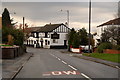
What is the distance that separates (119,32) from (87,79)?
3534 centimetres

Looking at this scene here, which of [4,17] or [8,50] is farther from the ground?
[4,17]

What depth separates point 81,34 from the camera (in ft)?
212

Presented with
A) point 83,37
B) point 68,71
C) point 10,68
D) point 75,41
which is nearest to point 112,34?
point 75,41

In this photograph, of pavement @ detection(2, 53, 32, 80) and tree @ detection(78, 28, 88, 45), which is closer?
pavement @ detection(2, 53, 32, 80)

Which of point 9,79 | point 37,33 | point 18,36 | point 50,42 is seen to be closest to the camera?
point 9,79

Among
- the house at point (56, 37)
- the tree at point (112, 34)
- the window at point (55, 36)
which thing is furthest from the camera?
the house at point (56, 37)

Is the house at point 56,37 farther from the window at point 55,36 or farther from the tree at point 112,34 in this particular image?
the tree at point 112,34

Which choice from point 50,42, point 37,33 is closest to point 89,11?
point 50,42

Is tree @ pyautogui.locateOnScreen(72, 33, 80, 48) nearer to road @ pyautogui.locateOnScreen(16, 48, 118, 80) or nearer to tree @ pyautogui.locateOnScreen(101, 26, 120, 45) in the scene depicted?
tree @ pyautogui.locateOnScreen(101, 26, 120, 45)

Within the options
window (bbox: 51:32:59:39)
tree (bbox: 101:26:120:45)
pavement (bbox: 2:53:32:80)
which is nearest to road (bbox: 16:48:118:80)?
pavement (bbox: 2:53:32:80)

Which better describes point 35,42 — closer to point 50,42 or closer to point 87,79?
point 50,42

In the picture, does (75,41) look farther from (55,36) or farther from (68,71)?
(68,71)

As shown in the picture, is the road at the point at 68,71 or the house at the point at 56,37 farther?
the house at the point at 56,37

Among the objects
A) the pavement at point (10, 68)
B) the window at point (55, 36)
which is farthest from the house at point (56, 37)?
the pavement at point (10, 68)
